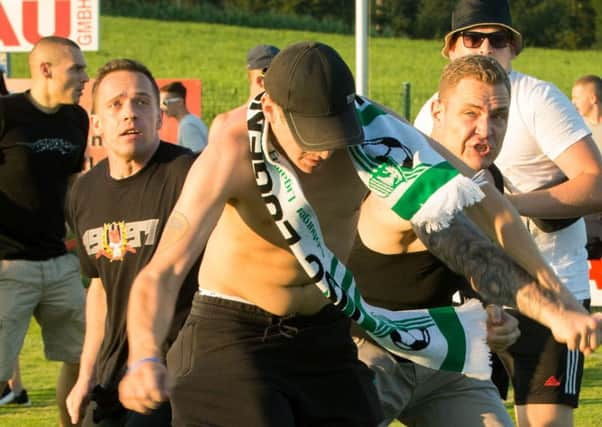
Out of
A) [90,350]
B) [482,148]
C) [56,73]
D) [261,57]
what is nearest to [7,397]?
[56,73]

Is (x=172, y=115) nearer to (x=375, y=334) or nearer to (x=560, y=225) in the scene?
(x=560, y=225)

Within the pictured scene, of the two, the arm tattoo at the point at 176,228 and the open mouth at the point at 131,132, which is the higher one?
the open mouth at the point at 131,132

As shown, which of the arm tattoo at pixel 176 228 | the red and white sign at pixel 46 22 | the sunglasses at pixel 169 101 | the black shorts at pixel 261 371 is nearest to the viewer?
the arm tattoo at pixel 176 228

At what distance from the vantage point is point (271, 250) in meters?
4.41

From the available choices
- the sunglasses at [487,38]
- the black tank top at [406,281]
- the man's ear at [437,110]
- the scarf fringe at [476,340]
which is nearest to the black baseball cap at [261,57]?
the sunglasses at [487,38]

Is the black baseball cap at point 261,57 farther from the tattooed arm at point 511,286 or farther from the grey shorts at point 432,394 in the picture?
the tattooed arm at point 511,286

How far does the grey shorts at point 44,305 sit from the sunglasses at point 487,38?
3226 millimetres

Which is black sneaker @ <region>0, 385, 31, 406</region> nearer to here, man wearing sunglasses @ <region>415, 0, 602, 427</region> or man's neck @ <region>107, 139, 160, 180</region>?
man's neck @ <region>107, 139, 160, 180</region>

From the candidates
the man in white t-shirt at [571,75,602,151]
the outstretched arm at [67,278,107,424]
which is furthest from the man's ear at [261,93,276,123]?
the man in white t-shirt at [571,75,602,151]

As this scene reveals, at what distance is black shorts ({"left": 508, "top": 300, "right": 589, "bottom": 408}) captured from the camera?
5719mm

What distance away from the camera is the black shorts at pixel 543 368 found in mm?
5719

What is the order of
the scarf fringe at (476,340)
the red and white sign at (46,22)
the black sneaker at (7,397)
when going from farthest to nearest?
the red and white sign at (46,22) → the black sneaker at (7,397) → the scarf fringe at (476,340)

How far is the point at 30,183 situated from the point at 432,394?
3758mm

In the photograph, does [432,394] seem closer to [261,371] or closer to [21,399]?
[261,371]
